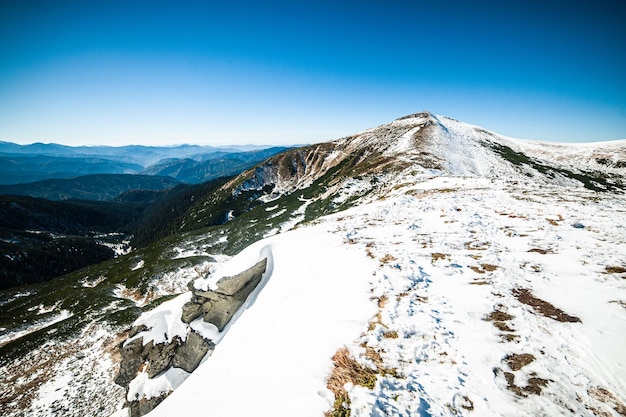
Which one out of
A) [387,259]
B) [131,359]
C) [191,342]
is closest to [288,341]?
[387,259]

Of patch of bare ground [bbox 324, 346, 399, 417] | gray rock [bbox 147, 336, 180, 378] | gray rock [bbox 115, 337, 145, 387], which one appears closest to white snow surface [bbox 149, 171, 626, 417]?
patch of bare ground [bbox 324, 346, 399, 417]

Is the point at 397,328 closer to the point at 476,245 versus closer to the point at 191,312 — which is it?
the point at 476,245

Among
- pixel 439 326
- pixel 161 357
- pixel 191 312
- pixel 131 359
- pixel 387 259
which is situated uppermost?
pixel 387 259

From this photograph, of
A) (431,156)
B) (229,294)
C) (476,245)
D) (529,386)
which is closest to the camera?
(529,386)

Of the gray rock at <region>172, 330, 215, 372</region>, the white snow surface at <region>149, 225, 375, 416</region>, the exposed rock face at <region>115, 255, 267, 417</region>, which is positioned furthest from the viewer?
the gray rock at <region>172, 330, 215, 372</region>

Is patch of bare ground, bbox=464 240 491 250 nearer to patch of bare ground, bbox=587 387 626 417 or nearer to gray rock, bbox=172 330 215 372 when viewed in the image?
patch of bare ground, bbox=587 387 626 417

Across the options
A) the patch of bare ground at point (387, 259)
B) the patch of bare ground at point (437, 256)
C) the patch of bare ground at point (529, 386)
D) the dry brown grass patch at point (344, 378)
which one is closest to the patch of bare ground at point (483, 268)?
the patch of bare ground at point (437, 256)
